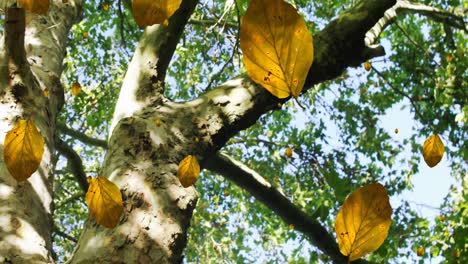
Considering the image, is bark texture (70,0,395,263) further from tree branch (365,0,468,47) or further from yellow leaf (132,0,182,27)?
tree branch (365,0,468,47)

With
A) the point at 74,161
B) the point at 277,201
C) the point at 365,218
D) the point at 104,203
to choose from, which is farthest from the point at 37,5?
the point at 74,161

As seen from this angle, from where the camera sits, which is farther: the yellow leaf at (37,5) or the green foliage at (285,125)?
the green foliage at (285,125)

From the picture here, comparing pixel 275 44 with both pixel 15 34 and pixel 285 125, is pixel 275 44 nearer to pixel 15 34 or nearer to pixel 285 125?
pixel 15 34

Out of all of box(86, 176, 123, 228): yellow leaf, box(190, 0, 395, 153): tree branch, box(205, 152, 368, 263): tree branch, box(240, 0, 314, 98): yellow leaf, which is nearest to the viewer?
box(240, 0, 314, 98): yellow leaf

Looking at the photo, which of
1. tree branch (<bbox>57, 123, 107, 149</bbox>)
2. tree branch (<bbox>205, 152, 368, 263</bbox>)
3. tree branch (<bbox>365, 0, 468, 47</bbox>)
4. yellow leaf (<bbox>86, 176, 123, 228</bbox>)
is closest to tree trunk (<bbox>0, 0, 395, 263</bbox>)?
yellow leaf (<bbox>86, 176, 123, 228</bbox>)

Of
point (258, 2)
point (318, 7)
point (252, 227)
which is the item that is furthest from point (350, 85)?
point (258, 2)

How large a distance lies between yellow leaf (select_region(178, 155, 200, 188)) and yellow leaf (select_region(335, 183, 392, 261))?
100 centimetres

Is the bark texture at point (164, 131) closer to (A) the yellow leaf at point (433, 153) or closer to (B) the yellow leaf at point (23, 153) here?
(B) the yellow leaf at point (23, 153)

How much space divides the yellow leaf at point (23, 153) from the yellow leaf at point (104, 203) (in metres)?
0.17

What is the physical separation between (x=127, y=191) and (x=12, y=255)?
0.40 m

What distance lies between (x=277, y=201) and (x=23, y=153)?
222 cm

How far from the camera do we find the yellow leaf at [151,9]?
63cm

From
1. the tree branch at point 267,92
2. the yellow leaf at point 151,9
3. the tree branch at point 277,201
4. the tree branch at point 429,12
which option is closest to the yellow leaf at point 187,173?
the tree branch at point 267,92

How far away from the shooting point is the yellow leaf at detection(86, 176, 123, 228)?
1.02 metres
